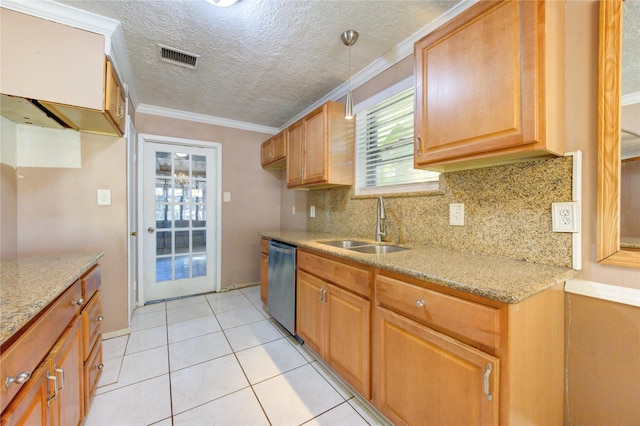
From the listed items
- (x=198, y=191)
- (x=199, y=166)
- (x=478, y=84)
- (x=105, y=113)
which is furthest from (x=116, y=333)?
(x=478, y=84)

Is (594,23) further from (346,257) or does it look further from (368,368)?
(368,368)

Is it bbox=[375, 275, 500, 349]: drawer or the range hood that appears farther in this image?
the range hood

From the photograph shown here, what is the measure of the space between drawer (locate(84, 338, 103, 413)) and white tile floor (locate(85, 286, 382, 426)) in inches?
3.4

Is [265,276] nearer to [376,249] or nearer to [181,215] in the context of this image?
[376,249]

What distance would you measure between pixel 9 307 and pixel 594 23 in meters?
2.36

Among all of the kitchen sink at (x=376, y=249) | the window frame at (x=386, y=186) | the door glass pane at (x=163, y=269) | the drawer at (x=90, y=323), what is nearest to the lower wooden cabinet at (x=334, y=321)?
the kitchen sink at (x=376, y=249)

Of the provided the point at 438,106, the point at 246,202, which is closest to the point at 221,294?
the point at 246,202

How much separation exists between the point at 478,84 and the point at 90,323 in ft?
7.55

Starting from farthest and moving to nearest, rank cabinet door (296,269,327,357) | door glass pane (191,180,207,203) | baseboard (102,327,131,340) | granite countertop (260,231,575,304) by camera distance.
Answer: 1. door glass pane (191,180,207,203)
2. baseboard (102,327,131,340)
3. cabinet door (296,269,327,357)
4. granite countertop (260,231,575,304)

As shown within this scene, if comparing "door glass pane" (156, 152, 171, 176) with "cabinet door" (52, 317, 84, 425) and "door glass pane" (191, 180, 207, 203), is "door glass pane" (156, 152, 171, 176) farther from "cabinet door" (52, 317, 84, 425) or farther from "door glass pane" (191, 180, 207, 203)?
"cabinet door" (52, 317, 84, 425)

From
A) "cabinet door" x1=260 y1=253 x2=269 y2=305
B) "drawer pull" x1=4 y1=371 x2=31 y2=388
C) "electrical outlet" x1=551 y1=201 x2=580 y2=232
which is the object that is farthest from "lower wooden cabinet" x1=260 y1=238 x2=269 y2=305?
"electrical outlet" x1=551 y1=201 x2=580 y2=232

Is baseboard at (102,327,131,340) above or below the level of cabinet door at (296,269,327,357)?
below

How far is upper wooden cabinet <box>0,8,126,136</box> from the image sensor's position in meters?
1.36

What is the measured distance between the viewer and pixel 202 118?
3.26 m
